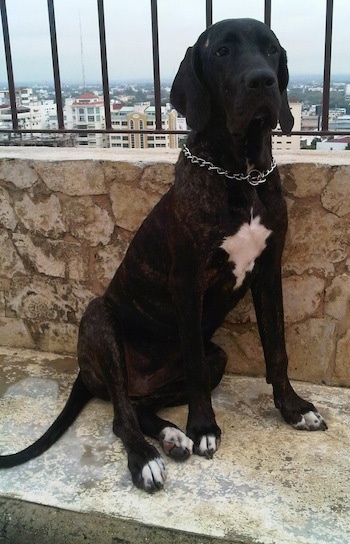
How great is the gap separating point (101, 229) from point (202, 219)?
1.02m

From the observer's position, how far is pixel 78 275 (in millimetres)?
3449

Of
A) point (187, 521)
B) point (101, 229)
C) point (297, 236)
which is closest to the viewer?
point (187, 521)

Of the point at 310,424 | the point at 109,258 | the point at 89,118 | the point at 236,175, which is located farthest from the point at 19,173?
the point at 310,424

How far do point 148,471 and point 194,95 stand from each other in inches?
59.7

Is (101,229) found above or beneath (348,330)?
above

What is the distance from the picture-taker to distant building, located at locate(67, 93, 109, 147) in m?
3.53

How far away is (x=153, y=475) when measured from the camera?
239cm

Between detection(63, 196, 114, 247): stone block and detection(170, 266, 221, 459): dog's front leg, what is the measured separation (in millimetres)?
866

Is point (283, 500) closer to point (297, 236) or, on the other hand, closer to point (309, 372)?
point (309, 372)

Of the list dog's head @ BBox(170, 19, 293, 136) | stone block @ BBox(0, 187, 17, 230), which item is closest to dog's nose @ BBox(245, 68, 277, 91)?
dog's head @ BBox(170, 19, 293, 136)

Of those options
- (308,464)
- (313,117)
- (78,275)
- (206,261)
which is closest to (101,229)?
(78,275)

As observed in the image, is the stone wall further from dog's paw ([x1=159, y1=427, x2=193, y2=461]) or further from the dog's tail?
dog's paw ([x1=159, y1=427, x2=193, y2=461])

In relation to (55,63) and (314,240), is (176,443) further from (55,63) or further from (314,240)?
(55,63)

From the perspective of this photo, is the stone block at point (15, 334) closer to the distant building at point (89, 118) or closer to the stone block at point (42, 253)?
the stone block at point (42, 253)
